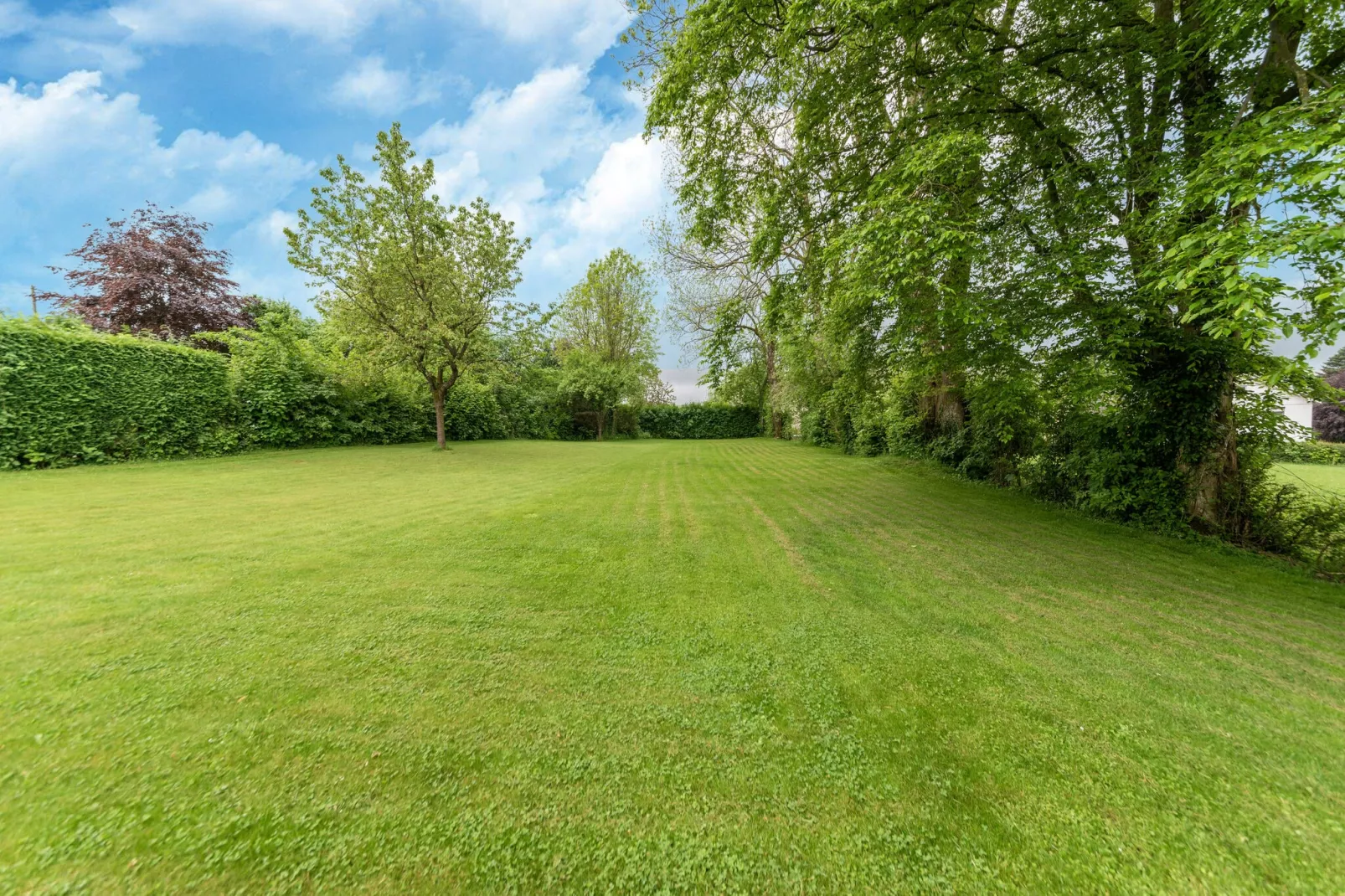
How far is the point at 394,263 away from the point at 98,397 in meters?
7.70

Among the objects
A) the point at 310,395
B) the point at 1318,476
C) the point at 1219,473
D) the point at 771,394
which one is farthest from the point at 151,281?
the point at 1318,476

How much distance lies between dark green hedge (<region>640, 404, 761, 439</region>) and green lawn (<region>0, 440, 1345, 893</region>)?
2951 cm

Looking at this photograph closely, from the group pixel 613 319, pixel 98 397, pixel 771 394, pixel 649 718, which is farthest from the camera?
pixel 613 319

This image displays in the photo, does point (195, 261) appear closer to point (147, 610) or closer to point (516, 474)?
point (516, 474)

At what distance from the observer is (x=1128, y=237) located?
5.26 metres

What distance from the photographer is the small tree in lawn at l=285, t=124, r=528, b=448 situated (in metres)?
14.3

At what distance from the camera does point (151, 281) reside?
18562 millimetres

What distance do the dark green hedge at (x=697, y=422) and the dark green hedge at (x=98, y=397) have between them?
24.8 meters

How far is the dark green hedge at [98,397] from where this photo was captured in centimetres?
848

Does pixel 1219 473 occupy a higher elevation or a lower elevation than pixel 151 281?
lower

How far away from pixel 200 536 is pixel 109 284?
23443 millimetres

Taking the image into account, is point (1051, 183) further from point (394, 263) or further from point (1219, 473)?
point (394, 263)

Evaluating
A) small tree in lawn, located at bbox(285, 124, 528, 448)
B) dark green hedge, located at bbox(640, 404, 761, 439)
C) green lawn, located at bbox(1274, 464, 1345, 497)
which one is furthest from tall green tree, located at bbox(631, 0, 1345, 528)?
dark green hedge, located at bbox(640, 404, 761, 439)

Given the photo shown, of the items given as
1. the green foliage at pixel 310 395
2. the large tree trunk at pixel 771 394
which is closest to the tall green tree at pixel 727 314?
the large tree trunk at pixel 771 394
